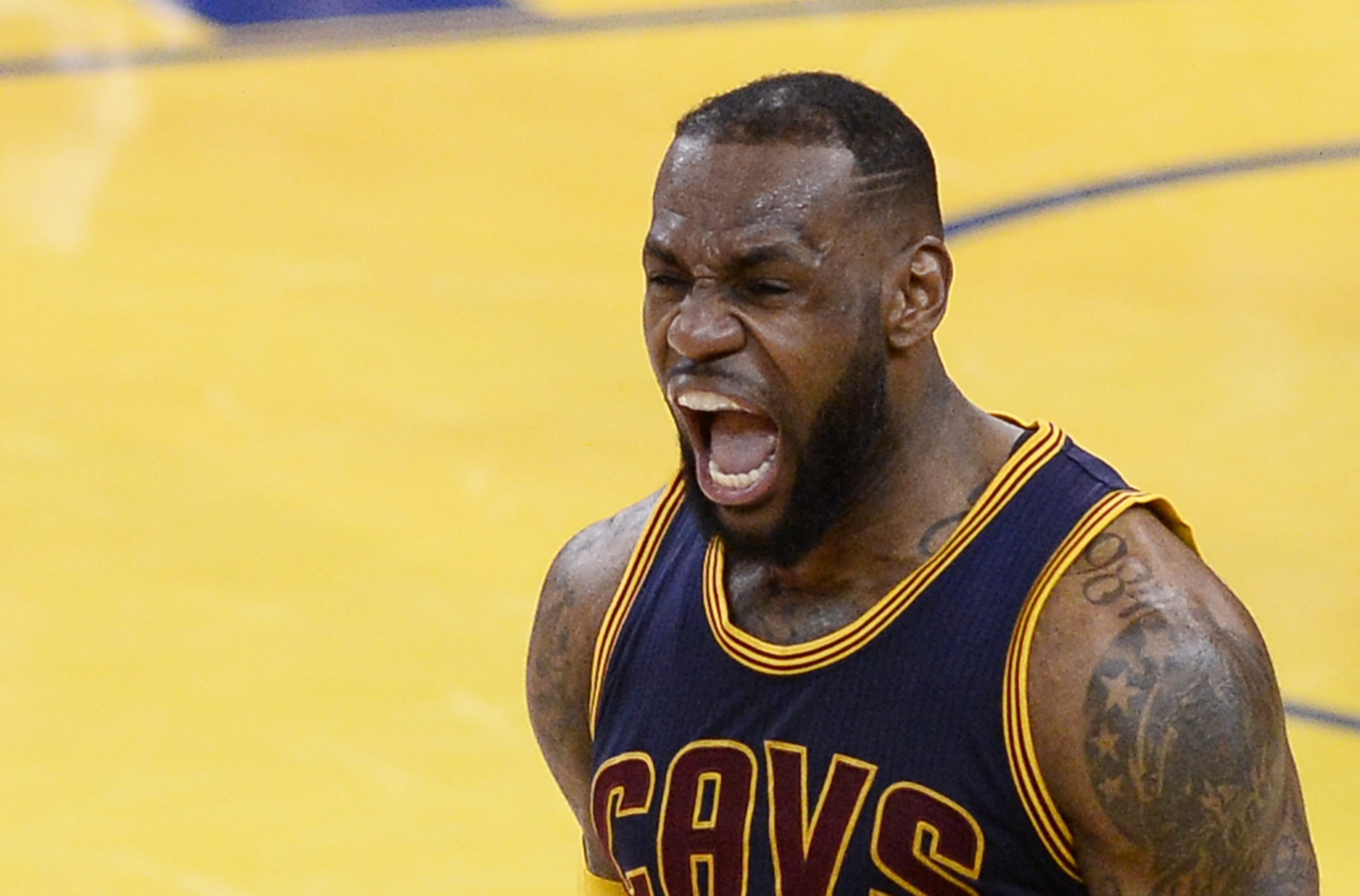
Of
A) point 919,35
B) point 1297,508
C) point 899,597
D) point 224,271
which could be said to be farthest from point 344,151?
point 899,597

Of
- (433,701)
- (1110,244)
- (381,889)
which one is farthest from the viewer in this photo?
(1110,244)

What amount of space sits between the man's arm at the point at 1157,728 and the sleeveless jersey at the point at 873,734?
0.10 feet

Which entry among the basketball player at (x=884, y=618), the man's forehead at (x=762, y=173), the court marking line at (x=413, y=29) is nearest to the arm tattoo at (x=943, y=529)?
the basketball player at (x=884, y=618)

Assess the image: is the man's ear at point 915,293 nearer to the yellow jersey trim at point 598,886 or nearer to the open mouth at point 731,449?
the open mouth at point 731,449

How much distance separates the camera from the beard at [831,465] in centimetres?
270

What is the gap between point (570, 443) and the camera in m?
6.33

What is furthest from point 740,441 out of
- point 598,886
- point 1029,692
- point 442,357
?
point 442,357

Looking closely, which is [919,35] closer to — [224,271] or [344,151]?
[344,151]

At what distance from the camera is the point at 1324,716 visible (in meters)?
5.09

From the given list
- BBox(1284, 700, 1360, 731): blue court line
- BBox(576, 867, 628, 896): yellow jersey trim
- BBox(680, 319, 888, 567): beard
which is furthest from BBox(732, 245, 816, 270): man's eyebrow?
BBox(1284, 700, 1360, 731): blue court line

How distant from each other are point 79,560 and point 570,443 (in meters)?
1.23

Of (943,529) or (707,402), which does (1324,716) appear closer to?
(943,529)

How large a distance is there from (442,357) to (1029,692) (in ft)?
14.2

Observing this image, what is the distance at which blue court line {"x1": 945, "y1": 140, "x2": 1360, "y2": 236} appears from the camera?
7355mm
